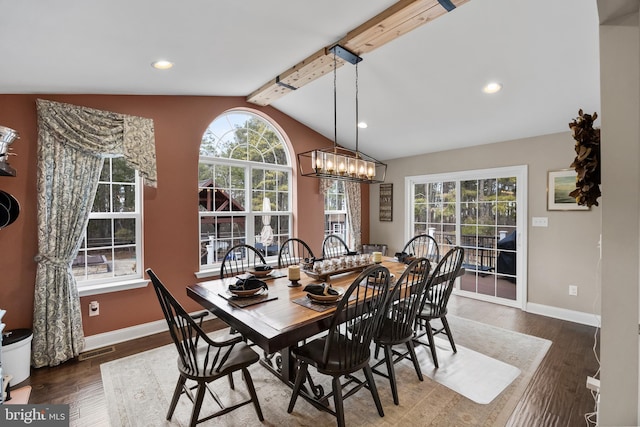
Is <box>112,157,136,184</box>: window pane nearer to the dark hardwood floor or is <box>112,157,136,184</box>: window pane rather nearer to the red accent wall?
the red accent wall

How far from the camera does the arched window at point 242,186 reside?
13.1 ft

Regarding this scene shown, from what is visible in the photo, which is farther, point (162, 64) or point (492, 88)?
point (492, 88)

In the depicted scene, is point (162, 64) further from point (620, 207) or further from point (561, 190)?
point (561, 190)

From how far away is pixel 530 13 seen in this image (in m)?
2.22

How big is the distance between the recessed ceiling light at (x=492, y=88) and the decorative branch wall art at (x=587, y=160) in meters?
1.91

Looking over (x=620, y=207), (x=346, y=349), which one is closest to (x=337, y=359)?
(x=346, y=349)

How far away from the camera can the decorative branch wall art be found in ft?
4.74

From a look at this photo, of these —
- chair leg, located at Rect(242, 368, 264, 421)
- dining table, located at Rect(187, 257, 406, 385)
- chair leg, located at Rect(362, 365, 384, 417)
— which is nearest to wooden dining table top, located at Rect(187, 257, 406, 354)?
dining table, located at Rect(187, 257, 406, 385)

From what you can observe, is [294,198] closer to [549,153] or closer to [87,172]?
[87,172]

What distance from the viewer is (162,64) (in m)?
2.58

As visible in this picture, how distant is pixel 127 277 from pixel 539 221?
5.22 m

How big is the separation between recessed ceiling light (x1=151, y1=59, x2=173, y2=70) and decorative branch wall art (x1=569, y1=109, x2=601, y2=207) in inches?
114

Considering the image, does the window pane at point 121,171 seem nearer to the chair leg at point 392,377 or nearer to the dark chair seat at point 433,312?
the chair leg at point 392,377

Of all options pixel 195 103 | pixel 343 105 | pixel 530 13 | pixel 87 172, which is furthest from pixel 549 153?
pixel 87 172
